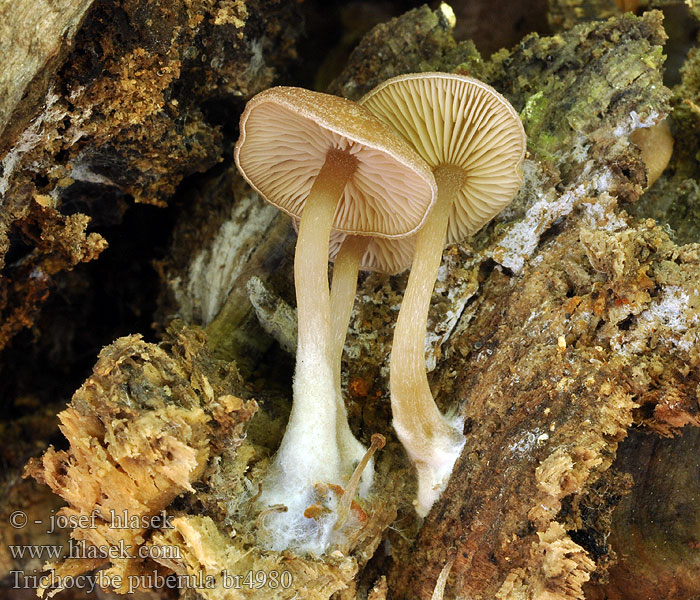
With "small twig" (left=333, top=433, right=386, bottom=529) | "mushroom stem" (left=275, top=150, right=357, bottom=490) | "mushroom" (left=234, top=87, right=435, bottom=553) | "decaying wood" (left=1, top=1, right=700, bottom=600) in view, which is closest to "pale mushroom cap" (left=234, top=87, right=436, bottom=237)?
"mushroom" (left=234, top=87, right=435, bottom=553)

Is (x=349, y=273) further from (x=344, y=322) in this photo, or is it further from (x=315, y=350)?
(x=315, y=350)

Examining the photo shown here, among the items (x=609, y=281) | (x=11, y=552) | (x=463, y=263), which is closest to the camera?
(x=609, y=281)

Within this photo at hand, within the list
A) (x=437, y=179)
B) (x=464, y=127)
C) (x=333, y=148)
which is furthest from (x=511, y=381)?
(x=333, y=148)

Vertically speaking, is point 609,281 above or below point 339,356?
Answer: above

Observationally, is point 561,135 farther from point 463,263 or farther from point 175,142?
point 175,142

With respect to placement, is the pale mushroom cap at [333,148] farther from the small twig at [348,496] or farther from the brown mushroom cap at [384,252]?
the small twig at [348,496]

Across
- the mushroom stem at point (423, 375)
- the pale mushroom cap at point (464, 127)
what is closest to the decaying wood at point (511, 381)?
the mushroom stem at point (423, 375)

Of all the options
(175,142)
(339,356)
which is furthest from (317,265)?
(175,142)

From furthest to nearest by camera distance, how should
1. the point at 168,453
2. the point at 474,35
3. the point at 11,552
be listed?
the point at 474,35 → the point at 11,552 → the point at 168,453

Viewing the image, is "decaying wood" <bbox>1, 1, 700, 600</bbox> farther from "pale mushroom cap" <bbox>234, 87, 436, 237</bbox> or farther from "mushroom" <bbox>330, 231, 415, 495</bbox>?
"pale mushroom cap" <bbox>234, 87, 436, 237</bbox>
